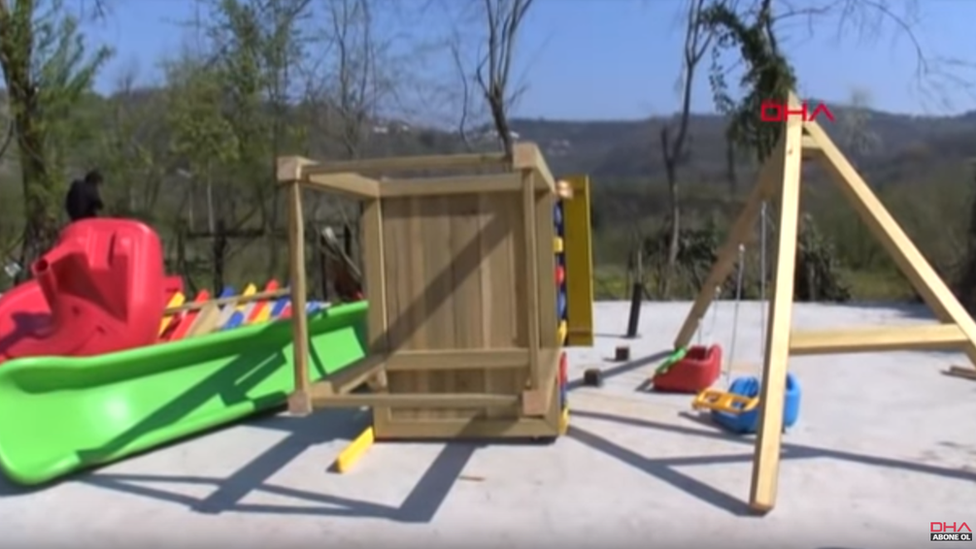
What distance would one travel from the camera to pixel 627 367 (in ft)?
17.3

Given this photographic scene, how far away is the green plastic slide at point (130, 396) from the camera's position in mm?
3266

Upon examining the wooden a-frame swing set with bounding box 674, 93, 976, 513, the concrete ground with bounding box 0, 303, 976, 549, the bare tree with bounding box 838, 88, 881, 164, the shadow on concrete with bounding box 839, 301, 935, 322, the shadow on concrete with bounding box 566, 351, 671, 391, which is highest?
the bare tree with bounding box 838, 88, 881, 164

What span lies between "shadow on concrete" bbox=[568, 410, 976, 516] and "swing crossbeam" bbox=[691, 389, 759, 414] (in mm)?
107

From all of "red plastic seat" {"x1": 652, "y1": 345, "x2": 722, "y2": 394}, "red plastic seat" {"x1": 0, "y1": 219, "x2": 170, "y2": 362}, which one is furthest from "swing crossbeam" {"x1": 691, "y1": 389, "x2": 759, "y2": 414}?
"red plastic seat" {"x1": 0, "y1": 219, "x2": 170, "y2": 362}

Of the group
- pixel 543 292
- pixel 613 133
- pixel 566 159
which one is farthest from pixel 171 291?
pixel 613 133

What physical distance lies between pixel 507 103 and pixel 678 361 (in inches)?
245

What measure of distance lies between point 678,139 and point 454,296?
6.90 meters

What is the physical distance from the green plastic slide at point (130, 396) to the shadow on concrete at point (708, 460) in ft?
5.48

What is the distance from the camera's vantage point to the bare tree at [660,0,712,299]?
9891mm

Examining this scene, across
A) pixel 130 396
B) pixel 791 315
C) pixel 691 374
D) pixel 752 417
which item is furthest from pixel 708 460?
pixel 130 396

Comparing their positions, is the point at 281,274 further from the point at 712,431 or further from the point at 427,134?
the point at 712,431

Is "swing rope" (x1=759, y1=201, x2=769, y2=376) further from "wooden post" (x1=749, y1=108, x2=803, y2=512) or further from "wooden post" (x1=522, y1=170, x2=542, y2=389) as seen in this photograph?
"wooden post" (x1=522, y1=170, x2=542, y2=389)

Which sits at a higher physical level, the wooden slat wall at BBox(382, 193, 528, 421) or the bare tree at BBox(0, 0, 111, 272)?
the bare tree at BBox(0, 0, 111, 272)

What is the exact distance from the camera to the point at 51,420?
339cm
